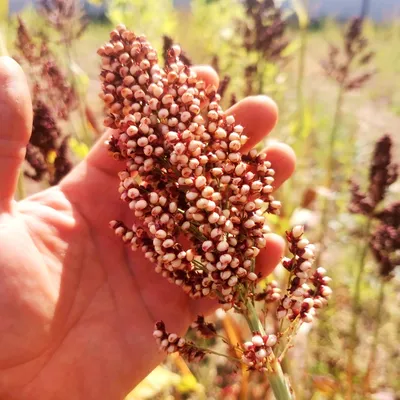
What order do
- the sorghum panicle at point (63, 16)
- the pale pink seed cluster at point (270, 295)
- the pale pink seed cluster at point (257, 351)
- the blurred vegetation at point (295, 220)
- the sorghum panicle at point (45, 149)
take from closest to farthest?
the pale pink seed cluster at point (257, 351) < the pale pink seed cluster at point (270, 295) < the sorghum panicle at point (45, 149) < the sorghum panicle at point (63, 16) < the blurred vegetation at point (295, 220)

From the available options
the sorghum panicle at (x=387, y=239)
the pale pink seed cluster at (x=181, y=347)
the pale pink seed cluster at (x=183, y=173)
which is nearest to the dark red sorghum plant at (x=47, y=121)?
the pale pink seed cluster at (x=183, y=173)

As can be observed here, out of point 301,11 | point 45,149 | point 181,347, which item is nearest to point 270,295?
point 181,347

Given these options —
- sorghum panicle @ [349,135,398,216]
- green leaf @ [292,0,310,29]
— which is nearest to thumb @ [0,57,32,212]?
sorghum panicle @ [349,135,398,216]

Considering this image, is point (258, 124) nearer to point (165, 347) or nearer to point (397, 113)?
point (165, 347)

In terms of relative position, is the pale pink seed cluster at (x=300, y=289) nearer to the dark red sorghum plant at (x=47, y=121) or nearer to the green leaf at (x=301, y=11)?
the dark red sorghum plant at (x=47, y=121)

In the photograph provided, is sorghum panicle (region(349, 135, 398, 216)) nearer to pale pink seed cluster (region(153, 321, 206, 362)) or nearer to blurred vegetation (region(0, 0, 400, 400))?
blurred vegetation (region(0, 0, 400, 400))

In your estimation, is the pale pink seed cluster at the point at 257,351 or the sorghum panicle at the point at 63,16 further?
the sorghum panicle at the point at 63,16

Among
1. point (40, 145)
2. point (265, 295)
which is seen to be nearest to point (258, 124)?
point (265, 295)
